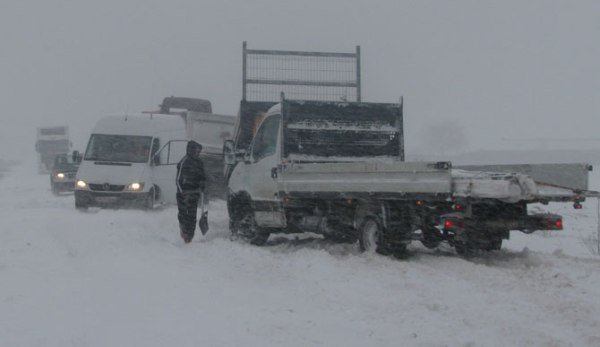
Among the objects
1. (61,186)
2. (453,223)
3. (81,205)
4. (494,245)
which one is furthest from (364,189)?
(61,186)

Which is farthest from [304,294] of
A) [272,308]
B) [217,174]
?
[217,174]

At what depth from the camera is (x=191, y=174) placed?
12.4m

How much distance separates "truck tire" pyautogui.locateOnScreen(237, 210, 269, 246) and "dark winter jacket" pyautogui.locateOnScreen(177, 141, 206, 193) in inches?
35.3

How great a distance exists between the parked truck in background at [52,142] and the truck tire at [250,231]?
39562 mm

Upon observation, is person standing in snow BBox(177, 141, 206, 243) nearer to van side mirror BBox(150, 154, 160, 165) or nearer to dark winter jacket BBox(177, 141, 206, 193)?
dark winter jacket BBox(177, 141, 206, 193)

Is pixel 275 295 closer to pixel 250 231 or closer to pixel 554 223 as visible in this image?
pixel 554 223

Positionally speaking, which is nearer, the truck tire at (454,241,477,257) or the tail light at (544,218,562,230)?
the tail light at (544,218,562,230)

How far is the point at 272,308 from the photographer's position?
6945 millimetres

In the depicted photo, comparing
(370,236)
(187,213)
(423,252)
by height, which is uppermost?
(187,213)

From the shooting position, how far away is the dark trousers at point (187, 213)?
39.8 ft

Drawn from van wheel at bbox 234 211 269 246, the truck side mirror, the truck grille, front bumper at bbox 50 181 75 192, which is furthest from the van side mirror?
front bumper at bbox 50 181 75 192

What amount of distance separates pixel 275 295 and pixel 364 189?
2.86 m

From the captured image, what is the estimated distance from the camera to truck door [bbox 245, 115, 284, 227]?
11.8 metres

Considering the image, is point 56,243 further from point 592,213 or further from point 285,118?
point 592,213
